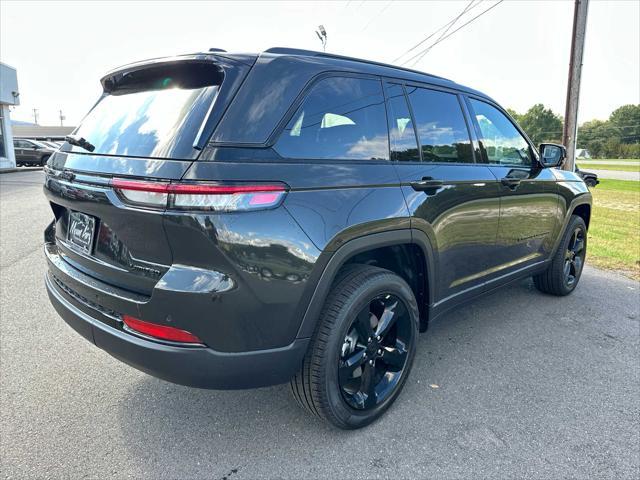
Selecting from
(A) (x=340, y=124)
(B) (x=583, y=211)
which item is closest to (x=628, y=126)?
(B) (x=583, y=211)

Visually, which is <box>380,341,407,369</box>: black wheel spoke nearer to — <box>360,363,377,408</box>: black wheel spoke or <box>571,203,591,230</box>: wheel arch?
<box>360,363,377,408</box>: black wheel spoke

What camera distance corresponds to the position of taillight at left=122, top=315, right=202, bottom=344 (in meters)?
1.88

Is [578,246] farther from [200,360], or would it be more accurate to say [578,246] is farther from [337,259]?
[200,360]

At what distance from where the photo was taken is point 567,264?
15.3ft

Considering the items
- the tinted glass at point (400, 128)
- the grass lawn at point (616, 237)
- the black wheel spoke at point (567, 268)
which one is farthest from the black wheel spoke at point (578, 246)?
the tinted glass at point (400, 128)

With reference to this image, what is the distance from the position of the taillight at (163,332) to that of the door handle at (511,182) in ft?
8.48

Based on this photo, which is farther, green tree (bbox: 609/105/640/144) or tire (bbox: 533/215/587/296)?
green tree (bbox: 609/105/640/144)

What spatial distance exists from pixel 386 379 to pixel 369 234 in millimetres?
926

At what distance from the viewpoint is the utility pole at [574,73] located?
8430 millimetres

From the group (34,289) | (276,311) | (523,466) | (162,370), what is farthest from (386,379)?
(34,289)

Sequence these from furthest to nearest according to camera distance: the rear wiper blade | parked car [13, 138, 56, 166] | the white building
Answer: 1. parked car [13, 138, 56, 166]
2. the white building
3. the rear wiper blade

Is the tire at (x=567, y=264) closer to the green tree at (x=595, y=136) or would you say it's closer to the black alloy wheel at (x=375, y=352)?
the black alloy wheel at (x=375, y=352)

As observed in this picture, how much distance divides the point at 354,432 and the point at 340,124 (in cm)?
166

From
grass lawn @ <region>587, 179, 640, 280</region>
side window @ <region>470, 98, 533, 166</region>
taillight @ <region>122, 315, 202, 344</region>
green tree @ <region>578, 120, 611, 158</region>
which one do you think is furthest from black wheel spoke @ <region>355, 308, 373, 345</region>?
green tree @ <region>578, 120, 611, 158</region>
